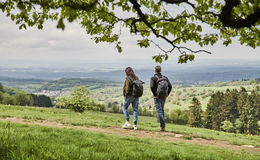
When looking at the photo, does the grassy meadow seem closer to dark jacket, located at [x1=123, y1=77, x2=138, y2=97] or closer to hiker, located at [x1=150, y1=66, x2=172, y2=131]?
hiker, located at [x1=150, y1=66, x2=172, y2=131]

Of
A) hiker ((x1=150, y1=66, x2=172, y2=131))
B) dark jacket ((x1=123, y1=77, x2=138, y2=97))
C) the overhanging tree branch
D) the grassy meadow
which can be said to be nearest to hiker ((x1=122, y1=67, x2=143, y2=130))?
dark jacket ((x1=123, y1=77, x2=138, y2=97))

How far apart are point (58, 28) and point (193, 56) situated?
596 cm

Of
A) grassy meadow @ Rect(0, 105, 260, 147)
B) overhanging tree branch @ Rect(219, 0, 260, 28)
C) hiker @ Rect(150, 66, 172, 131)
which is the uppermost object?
overhanging tree branch @ Rect(219, 0, 260, 28)

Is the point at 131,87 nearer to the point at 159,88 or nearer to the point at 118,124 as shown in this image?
the point at 159,88

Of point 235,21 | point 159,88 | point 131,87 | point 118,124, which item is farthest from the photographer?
point 118,124

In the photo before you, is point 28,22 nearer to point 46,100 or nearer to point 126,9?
point 126,9

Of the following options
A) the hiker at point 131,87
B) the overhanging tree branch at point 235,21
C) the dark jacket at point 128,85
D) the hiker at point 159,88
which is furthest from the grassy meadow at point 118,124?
the overhanging tree branch at point 235,21

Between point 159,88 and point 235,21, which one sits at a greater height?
point 235,21

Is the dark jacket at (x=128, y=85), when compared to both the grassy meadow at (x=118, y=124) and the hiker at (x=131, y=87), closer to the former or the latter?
the hiker at (x=131, y=87)

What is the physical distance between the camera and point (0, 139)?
295 inches

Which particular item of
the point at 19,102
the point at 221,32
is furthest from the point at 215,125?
the point at 221,32

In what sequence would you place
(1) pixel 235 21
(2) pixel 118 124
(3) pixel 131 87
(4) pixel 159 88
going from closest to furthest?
(1) pixel 235 21 → (4) pixel 159 88 → (3) pixel 131 87 → (2) pixel 118 124

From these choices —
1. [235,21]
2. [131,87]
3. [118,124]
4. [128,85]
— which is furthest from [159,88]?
[235,21]

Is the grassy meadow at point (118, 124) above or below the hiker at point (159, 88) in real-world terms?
below
